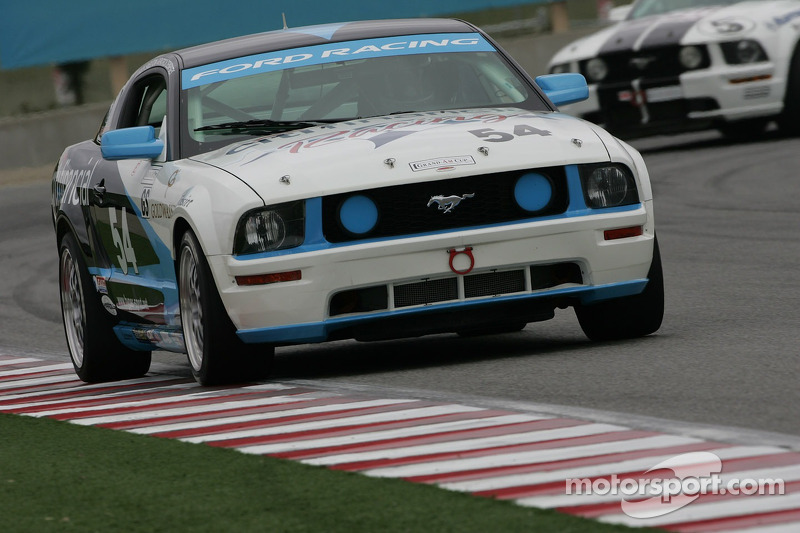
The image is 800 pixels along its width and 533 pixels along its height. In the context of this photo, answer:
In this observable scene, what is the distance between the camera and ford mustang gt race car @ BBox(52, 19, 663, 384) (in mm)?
6965

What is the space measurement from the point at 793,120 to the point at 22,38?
11631 millimetres

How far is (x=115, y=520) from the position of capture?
184 inches

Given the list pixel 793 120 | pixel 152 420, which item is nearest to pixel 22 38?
pixel 793 120

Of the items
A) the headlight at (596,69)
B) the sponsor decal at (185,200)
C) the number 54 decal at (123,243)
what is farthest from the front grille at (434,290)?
the headlight at (596,69)

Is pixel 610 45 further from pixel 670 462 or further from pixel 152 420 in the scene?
pixel 670 462

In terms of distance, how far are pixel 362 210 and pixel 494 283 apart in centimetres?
62

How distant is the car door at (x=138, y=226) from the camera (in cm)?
775

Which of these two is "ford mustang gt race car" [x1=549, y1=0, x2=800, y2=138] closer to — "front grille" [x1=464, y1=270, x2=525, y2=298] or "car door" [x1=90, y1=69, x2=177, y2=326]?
"car door" [x1=90, y1=69, x2=177, y2=326]

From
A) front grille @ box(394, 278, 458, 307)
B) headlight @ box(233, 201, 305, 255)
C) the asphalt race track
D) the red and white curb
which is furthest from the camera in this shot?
front grille @ box(394, 278, 458, 307)

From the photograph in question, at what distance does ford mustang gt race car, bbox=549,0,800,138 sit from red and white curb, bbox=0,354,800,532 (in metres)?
10.0

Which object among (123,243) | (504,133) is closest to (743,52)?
(123,243)

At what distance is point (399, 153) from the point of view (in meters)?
7.09

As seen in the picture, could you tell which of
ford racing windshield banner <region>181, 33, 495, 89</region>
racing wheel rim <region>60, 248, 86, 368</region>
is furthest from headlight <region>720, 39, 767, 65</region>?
racing wheel rim <region>60, 248, 86, 368</region>

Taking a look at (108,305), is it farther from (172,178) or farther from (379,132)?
(379,132)
